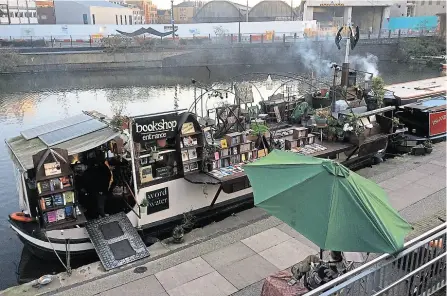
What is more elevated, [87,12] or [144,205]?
[87,12]

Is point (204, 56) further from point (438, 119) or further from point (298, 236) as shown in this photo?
point (298, 236)

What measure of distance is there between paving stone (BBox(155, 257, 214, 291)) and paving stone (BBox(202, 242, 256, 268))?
0.17 meters

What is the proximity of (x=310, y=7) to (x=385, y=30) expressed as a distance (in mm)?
13322

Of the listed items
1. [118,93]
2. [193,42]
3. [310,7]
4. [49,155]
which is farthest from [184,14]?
[49,155]

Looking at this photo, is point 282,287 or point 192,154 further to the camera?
point 192,154

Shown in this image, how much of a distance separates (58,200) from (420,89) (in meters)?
18.7

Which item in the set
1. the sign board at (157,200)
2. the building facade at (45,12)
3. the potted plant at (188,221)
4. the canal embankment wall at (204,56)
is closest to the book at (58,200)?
the sign board at (157,200)

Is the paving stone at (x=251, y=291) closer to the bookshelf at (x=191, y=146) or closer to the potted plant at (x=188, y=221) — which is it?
the potted plant at (x=188, y=221)

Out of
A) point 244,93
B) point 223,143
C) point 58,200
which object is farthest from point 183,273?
point 244,93

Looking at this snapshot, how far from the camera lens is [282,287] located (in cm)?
606

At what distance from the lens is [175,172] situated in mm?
11266

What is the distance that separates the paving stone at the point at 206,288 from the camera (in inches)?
302

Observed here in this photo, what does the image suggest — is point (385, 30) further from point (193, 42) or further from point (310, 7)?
point (193, 42)

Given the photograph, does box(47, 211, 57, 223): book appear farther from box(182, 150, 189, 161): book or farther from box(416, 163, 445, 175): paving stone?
box(416, 163, 445, 175): paving stone
